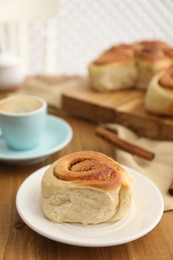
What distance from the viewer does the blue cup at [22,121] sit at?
117 cm

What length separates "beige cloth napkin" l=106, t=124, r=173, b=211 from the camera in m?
1.11

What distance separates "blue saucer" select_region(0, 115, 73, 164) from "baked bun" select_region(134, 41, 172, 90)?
1.72ft

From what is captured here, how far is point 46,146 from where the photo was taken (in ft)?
4.10

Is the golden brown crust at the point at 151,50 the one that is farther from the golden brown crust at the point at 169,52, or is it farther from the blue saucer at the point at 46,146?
the blue saucer at the point at 46,146

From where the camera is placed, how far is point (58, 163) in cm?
94

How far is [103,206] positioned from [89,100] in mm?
777

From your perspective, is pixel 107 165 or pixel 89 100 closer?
pixel 107 165

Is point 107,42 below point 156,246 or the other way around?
below

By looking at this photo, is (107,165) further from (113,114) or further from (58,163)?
(113,114)

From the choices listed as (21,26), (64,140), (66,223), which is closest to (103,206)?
(66,223)

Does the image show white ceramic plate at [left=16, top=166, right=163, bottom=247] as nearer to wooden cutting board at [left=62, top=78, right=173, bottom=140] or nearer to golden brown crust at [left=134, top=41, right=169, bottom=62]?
wooden cutting board at [left=62, top=78, right=173, bottom=140]

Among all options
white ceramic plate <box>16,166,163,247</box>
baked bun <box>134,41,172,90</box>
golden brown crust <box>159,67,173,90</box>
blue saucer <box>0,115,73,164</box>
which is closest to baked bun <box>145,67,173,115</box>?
golden brown crust <box>159,67,173,90</box>

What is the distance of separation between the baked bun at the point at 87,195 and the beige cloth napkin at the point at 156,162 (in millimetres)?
176

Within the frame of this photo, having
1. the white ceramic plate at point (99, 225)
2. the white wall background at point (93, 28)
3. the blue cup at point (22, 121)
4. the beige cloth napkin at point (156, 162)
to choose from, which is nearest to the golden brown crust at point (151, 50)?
the beige cloth napkin at point (156, 162)
